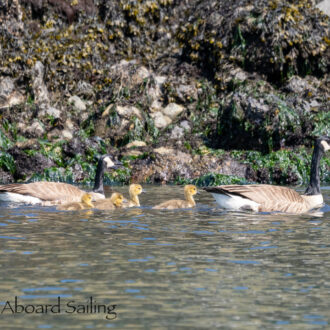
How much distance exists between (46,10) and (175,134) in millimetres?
8492

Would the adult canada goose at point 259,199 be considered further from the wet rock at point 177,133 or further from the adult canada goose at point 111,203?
the wet rock at point 177,133

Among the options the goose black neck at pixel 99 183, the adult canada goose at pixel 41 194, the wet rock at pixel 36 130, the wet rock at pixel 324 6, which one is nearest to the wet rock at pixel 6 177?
the wet rock at pixel 36 130

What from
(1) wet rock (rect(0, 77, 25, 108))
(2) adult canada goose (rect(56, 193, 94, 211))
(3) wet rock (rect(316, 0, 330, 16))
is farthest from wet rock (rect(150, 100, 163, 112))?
(2) adult canada goose (rect(56, 193, 94, 211))

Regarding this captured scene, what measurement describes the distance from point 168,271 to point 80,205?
6.12m

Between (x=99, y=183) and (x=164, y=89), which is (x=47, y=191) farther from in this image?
(x=164, y=89)

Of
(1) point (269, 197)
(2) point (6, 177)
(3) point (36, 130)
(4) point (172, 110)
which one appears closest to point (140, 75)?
(4) point (172, 110)

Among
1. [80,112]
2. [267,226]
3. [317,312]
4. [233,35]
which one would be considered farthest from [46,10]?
[317,312]

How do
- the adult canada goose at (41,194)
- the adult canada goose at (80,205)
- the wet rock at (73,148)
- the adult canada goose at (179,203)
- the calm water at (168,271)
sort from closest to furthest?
the calm water at (168,271), the adult canada goose at (80,205), the adult canada goose at (179,203), the adult canada goose at (41,194), the wet rock at (73,148)

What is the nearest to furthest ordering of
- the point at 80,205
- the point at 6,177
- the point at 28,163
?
the point at 80,205
the point at 6,177
the point at 28,163

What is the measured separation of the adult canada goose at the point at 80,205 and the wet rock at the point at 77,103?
12.6 m

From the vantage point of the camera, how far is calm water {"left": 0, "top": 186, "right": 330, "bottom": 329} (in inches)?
245

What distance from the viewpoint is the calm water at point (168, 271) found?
6.23 m

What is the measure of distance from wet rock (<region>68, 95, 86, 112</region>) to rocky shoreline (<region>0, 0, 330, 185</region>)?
50mm

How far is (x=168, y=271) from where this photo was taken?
26.1ft
